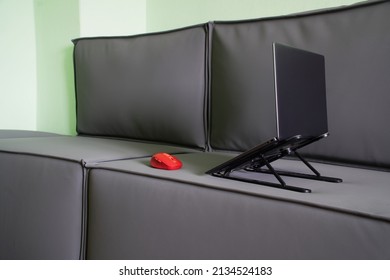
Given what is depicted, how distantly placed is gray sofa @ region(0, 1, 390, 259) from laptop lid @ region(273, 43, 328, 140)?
12cm

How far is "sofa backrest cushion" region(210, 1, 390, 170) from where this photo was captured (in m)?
0.82

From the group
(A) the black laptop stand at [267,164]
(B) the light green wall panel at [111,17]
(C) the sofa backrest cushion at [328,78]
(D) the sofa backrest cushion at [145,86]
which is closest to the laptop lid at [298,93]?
(A) the black laptop stand at [267,164]

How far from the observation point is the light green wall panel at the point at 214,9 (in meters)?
1.24

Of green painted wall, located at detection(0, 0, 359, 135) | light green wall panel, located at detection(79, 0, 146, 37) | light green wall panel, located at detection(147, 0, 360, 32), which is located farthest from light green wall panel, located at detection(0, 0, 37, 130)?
light green wall panel, located at detection(147, 0, 360, 32)

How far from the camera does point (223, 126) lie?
1.09 metres

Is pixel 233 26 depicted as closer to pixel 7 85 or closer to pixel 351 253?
pixel 351 253

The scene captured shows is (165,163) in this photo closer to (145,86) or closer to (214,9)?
(145,86)

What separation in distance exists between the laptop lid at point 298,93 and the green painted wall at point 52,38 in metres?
0.91

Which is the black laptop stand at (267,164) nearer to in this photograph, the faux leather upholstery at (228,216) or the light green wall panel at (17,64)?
the faux leather upholstery at (228,216)

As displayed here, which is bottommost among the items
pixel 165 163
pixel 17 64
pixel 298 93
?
pixel 165 163

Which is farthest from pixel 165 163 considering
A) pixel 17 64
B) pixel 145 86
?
pixel 17 64

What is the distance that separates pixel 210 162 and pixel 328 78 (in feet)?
1.26

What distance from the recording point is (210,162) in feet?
2.86

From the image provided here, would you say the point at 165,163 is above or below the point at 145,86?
below
